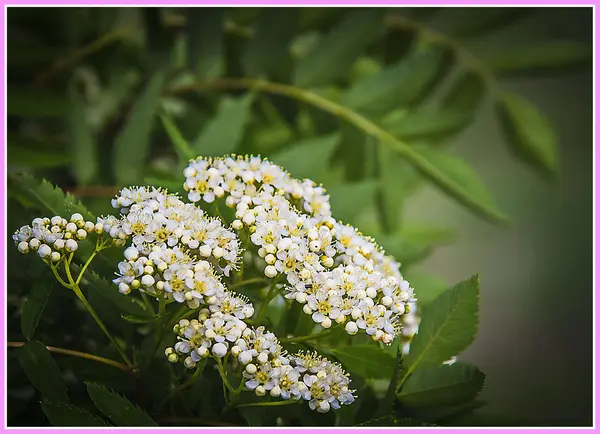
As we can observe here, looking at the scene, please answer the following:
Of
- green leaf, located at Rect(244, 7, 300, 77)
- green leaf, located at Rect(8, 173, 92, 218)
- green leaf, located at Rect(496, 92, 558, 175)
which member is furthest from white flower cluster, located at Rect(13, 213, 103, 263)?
green leaf, located at Rect(496, 92, 558, 175)

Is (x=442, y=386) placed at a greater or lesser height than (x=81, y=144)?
lesser

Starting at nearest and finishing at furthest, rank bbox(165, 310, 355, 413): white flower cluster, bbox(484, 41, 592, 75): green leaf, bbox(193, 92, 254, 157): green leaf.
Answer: bbox(165, 310, 355, 413): white flower cluster < bbox(193, 92, 254, 157): green leaf < bbox(484, 41, 592, 75): green leaf

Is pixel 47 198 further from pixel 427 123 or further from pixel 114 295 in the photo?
pixel 427 123

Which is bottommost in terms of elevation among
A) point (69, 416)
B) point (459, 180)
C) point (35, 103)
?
point (69, 416)

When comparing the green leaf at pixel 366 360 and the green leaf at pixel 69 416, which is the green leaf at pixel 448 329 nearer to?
the green leaf at pixel 366 360

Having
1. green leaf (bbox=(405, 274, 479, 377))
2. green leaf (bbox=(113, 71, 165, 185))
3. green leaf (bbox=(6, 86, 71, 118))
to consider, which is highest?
green leaf (bbox=(6, 86, 71, 118))

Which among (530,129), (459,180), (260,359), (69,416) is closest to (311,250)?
(260,359)

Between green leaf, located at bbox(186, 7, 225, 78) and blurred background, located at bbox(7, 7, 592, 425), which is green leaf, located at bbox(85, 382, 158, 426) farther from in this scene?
green leaf, located at bbox(186, 7, 225, 78)
